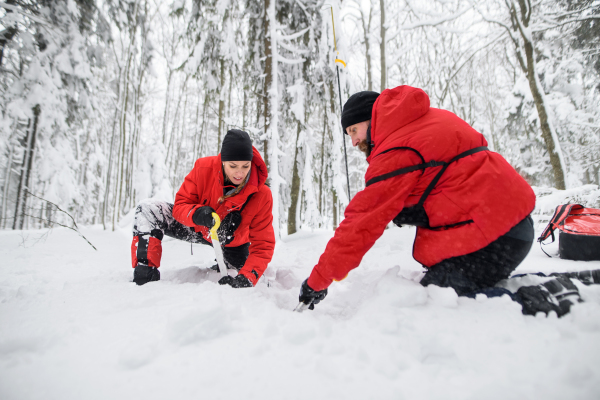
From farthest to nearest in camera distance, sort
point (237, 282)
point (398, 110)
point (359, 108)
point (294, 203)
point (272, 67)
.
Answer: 1. point (294, 203)
2. point (272, 67)
3. point (237, 282)
4. point (359, 108)
5. point (398, 110)

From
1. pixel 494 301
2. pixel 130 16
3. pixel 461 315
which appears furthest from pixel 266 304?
pixel 130 16

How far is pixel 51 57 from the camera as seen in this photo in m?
6.10

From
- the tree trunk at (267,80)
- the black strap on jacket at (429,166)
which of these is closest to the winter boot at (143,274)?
the black strap on jacket at (429,166)

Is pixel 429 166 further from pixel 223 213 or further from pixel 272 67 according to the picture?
pixel 272 67

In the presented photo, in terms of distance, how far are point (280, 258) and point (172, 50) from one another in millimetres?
10560

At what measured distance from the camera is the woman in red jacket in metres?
2.13

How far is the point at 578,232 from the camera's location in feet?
7.82

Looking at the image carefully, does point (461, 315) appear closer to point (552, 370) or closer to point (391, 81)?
point (552, 370)

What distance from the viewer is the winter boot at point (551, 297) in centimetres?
113

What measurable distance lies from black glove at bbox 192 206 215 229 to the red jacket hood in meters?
1.30

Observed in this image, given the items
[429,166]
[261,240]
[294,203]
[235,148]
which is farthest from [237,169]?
[294,203]

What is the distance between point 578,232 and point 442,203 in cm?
201

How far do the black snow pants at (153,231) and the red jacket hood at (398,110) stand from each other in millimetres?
1722

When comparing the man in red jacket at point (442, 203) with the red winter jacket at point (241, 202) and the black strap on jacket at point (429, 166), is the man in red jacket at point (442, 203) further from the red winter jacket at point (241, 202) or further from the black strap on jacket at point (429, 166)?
the red winter jacket at point (241, 202)
